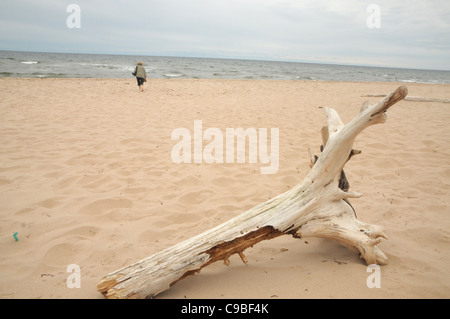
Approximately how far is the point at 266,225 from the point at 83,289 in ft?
4.73

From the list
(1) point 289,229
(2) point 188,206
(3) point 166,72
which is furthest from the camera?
(3) point 166,72

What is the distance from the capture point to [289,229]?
6.71ft

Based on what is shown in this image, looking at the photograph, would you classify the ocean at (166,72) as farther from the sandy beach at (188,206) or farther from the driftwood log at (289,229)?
the driftwood log at (289,229)

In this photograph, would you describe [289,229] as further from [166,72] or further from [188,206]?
[166,72]

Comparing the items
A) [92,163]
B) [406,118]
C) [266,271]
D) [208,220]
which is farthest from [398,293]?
[406,118]

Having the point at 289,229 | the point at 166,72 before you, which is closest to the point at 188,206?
the point at 289,229

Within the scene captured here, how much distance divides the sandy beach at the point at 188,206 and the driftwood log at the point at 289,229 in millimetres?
193

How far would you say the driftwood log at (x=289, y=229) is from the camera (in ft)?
5.85

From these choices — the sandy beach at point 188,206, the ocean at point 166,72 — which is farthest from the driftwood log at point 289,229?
the ocean at point 166,72

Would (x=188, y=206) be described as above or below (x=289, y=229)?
below

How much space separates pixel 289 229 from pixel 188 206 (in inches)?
54.8

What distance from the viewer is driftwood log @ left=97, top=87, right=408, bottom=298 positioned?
178 centimetres

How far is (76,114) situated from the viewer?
7051mm
